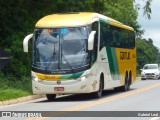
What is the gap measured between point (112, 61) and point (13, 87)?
5060 millimetres

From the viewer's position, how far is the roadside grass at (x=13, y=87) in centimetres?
2209

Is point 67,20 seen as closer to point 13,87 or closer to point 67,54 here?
point 67,54

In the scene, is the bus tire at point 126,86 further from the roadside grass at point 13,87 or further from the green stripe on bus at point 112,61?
the roadside grass at point 13,87

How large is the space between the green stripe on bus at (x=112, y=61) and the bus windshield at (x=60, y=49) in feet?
10.2

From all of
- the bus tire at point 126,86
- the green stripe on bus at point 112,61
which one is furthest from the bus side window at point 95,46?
the bus tire at point 126,86

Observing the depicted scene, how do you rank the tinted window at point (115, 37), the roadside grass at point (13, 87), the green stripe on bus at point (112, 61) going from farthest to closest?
the green stripe on bus at point (112, 61), the tinted window at point (115, 37), the roadside grass at point (13, 87)

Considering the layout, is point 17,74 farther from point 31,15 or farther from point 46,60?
point 46,60

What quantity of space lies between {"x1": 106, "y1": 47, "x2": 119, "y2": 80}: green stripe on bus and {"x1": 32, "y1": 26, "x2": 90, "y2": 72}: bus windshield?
3112mm

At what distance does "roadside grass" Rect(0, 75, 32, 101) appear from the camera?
22087mm

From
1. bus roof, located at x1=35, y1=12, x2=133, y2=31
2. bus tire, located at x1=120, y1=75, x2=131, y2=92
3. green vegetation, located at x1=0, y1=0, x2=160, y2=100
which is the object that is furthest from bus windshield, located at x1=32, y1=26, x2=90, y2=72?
bus tire, located at x1=120, y1=75, x2=131, y2=92

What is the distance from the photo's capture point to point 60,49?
68.3ft

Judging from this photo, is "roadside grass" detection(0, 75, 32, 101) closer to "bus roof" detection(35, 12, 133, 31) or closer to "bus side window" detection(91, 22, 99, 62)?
"bus roof" detection(35, 12, 133, 31)

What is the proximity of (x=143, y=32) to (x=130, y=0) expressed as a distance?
69.4ft

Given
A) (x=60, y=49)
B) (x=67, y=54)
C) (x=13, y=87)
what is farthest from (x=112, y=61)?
(x=13, y=87)
